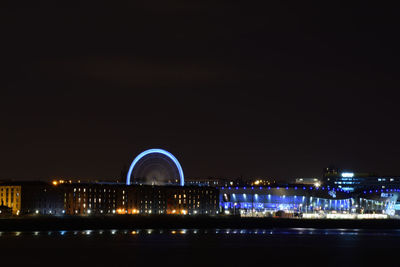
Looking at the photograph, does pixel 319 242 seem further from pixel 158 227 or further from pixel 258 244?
pixel 158 227

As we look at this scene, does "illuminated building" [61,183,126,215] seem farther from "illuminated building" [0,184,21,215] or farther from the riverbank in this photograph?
the riverbank

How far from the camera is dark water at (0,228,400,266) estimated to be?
242 ft

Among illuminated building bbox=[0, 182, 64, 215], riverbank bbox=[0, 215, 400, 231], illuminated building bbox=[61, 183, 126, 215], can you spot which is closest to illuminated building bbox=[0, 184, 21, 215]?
illuminated building bbox=[0, 182, 64, 215]

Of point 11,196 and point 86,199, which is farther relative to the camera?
point 86,199

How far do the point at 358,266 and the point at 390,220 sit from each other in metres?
102

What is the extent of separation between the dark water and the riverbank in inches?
859

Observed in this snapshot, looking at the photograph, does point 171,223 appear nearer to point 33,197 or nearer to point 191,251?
point 33,197

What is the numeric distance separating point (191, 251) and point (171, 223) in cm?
6420

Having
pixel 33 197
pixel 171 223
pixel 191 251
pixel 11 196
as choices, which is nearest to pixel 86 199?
pixel 33 197

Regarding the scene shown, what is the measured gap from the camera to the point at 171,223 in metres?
148

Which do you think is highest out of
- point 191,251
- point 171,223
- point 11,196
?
point 11,196

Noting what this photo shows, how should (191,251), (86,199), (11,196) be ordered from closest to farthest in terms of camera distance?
1. (191,251)
2. (11,196)
3. (86,199)

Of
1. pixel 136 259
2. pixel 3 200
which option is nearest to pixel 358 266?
pixel 136 259

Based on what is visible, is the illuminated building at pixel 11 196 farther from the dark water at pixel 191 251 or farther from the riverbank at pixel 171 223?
the dark water at pixel 191 251
